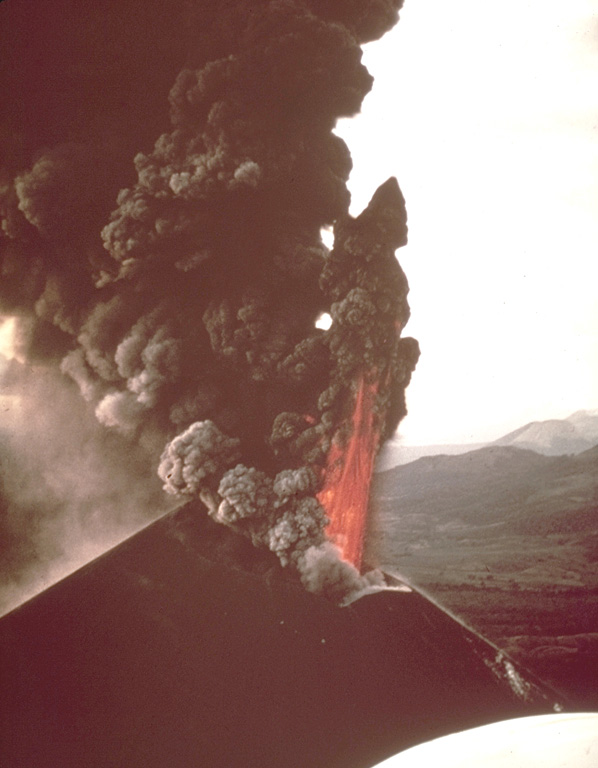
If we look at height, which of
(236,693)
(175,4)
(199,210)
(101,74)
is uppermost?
(175,4)

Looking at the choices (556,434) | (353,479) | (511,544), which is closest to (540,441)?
(556,434)

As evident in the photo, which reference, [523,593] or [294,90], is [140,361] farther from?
[523,593]

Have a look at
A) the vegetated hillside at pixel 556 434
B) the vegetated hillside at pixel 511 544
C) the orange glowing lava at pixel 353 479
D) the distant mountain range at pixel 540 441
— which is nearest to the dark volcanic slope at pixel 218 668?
the vegetated hillside at pixel 511 544

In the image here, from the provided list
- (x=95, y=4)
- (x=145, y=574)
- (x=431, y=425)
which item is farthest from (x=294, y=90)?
(x=145, y=574)

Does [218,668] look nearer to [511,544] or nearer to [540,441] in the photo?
[511,544]

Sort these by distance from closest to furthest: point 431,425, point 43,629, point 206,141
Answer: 1. point 43,629
2. point 206,141
3. point 431,425
